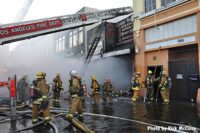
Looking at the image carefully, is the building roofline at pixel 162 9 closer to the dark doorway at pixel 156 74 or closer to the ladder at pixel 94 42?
the dark doorway at pixel 156 74

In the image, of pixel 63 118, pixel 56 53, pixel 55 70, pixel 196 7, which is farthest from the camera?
pixel 56 53

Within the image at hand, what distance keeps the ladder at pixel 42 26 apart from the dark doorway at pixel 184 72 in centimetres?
676

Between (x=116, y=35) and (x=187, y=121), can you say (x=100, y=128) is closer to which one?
(x=187, y=121)

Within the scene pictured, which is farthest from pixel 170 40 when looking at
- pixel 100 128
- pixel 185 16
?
pixel 100 128

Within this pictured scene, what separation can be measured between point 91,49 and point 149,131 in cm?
1985

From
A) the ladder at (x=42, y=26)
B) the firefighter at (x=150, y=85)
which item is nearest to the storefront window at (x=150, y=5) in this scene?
the ladder at (x=42, y=26)

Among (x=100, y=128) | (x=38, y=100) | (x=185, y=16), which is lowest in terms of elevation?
(x=100, y=128)

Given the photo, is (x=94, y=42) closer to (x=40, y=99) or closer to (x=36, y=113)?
(x=40, y=99)

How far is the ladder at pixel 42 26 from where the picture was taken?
14.9 m

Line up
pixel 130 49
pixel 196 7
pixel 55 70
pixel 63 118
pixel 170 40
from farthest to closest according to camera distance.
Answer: pixel 55 70, pixel 130 49, pixel 170 40, pixel 196 7, pixel 63 118

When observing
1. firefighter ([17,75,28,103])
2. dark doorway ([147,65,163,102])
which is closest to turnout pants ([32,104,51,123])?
firefighter ([17,75,28,103])

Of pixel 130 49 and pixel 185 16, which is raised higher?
pixel 185 16

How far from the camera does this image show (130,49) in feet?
66.4

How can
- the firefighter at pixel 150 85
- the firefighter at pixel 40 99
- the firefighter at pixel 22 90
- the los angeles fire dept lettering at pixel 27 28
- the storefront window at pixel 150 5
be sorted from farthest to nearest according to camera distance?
the storefront window at pixel 150 5 < the firefighter at pixel 22 90 < the firefighter at pixel 150 85 < the los angeles fire dept lettering at pixel 27 28 < the firefighter at pixel 40 99
